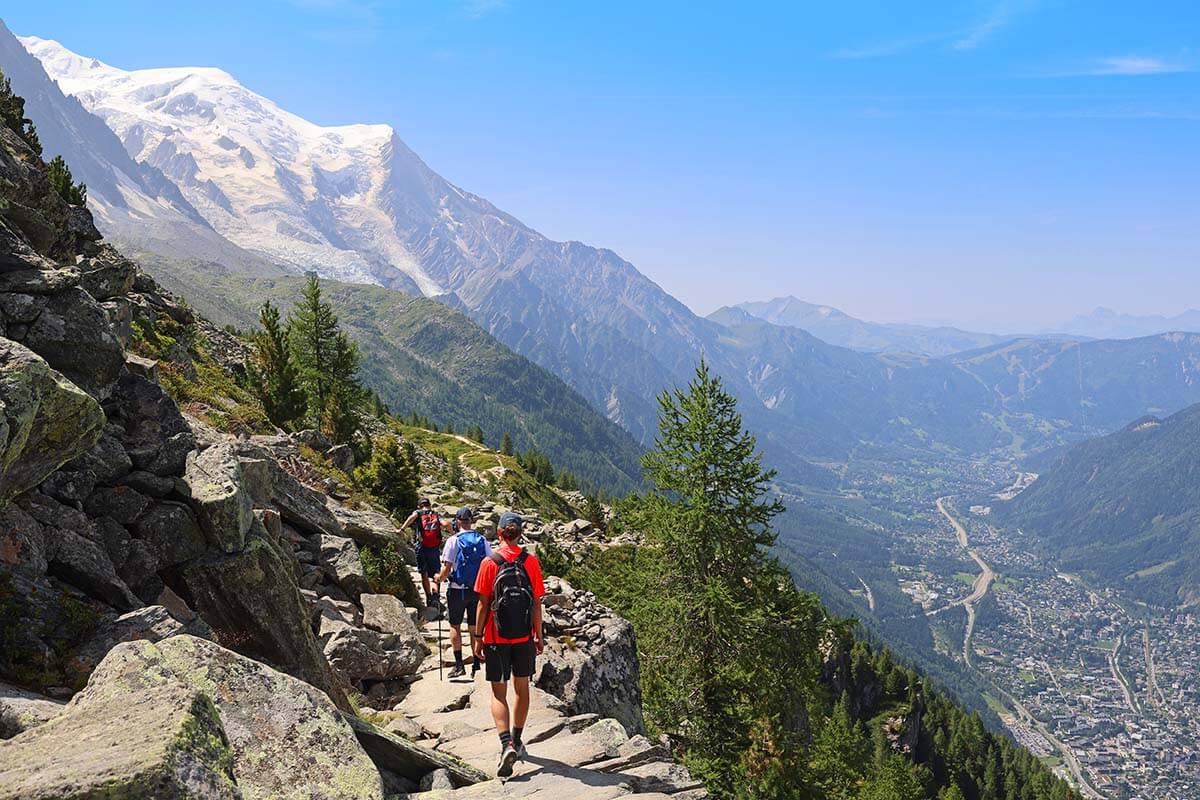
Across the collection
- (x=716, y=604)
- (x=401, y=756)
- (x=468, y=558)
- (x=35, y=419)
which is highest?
(x=35, y=419)

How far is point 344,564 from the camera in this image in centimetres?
1950

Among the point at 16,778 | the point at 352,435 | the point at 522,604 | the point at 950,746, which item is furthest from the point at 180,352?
the point at 950,746

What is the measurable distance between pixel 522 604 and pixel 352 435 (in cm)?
3732

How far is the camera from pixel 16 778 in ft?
17.8

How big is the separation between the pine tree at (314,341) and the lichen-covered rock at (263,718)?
154 ft

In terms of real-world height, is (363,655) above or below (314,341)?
below

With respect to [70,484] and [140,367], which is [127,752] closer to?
[70,484]

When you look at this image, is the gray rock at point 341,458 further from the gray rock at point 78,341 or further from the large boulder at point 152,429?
the gray rock at point 78,341

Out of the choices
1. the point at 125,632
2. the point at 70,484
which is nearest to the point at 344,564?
the point at 70,484

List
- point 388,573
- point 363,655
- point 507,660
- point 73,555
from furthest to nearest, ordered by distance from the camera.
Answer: point 388,573, point 363,655, point 507,660, point 73,555

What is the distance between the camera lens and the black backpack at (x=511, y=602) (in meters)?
10.7

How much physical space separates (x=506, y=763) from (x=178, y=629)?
17.8 ft

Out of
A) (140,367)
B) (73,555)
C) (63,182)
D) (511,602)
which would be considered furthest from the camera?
(63,182)

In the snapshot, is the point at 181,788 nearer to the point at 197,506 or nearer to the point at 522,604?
the point at 522,604
